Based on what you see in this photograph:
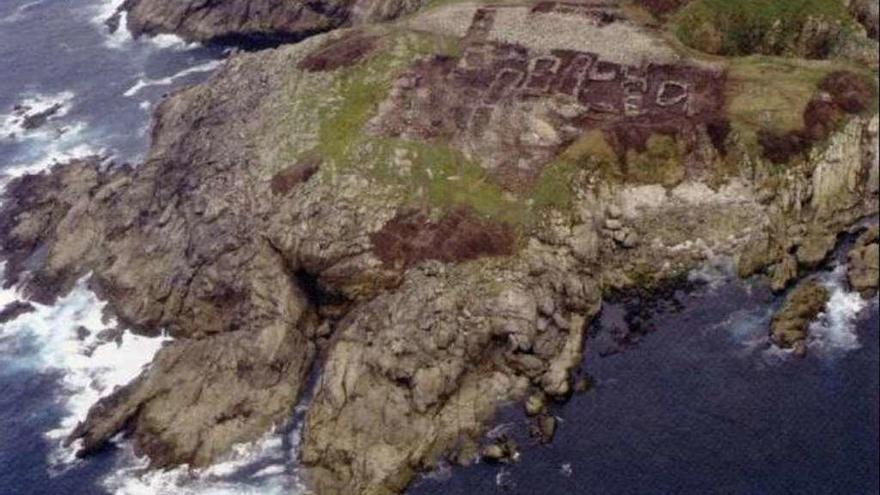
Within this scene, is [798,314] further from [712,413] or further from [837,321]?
[712,413]

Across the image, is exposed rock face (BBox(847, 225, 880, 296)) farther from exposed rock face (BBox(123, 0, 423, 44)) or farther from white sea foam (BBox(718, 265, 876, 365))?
exposed rock face (BBox(123, 0, 423, 44))

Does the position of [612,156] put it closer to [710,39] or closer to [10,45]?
[710,39]

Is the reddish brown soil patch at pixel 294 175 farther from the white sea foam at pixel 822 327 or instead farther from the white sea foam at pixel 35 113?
the white sea foam at pixel 35 113

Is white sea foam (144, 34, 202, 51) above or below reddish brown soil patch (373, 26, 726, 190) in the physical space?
below

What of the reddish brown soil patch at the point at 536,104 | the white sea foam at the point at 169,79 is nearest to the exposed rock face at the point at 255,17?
the white sea foam at the point at 169,79

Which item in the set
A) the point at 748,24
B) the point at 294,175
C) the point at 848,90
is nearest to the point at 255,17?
the point at 294,175

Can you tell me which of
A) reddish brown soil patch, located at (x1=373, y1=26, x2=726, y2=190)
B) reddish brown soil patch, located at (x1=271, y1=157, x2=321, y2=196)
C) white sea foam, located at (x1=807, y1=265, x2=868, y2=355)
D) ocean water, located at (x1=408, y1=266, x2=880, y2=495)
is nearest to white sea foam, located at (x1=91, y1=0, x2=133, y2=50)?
reddish brown soil patch, located at (x1=271, y1=157, x2=321, y2=196)
